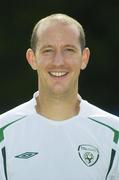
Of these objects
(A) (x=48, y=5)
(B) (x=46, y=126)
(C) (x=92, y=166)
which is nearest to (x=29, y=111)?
(B) (x=46, y=126)

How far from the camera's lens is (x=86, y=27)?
12656 mm

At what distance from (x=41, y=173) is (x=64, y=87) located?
0.54 m

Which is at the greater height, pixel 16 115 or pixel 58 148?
pixel 16 115

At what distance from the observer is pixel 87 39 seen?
40.8 feet

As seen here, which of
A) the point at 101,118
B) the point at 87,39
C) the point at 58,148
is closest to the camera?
the point at 58,148

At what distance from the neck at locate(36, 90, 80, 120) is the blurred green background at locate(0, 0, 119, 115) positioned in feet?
20.8

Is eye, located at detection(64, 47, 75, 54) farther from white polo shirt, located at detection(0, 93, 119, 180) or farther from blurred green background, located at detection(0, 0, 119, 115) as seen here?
blurred green background, located at detection(0, 0, 119, 115)

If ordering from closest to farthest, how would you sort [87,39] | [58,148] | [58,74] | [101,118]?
[58,74]
[58,148]
[101,118]
[87,39]

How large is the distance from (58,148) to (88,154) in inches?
7.4

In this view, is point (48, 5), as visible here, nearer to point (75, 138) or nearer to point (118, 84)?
point (118, 84)

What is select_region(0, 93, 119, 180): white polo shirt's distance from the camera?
5684 millimetres

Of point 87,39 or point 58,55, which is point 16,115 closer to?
point 58,55

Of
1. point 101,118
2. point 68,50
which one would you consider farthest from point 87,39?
point 68,50

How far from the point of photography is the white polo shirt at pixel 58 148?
5.68m
